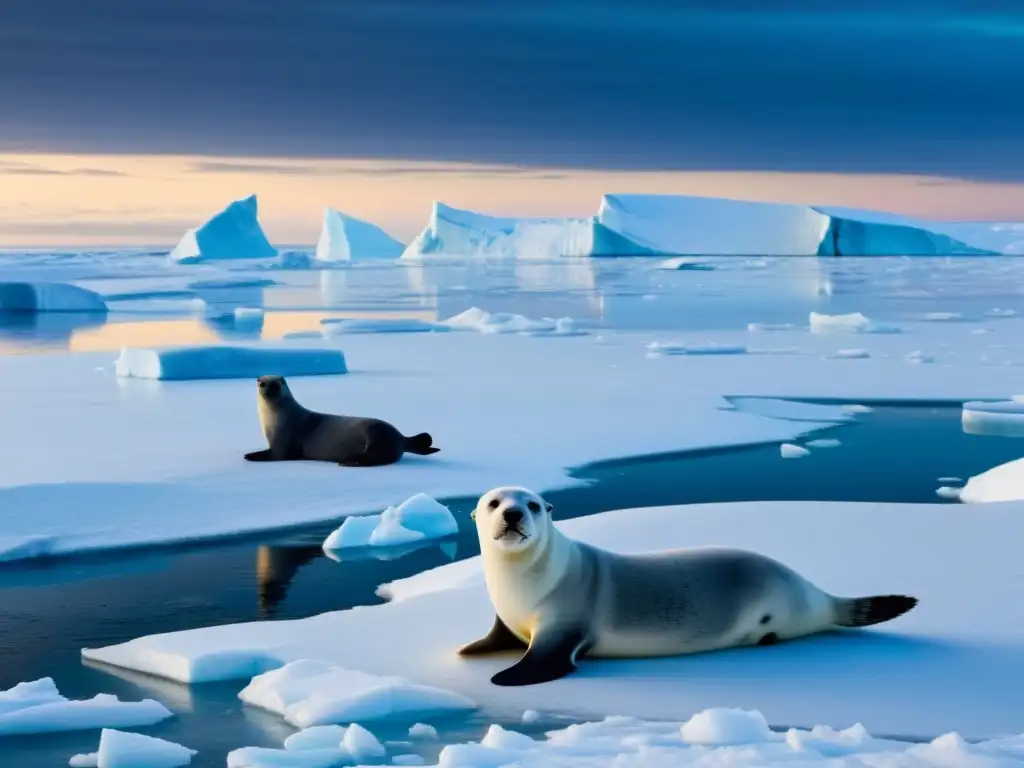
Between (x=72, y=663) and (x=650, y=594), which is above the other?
(x=650, y=594)

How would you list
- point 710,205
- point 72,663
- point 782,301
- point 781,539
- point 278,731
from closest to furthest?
point 278,731
point 72,663
point 781,539
point 782,301
point 710,205

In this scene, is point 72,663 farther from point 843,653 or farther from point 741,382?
point 741,382

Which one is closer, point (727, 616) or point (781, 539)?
point (727, 616)

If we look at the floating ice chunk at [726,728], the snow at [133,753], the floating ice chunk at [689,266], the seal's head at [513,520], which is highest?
the floating ice chunk at [689,266]

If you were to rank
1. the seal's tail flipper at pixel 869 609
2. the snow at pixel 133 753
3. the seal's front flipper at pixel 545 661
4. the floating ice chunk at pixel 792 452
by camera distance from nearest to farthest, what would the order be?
the snow at pixel 133 753 → the seal's front flipper at pixel 545 661 → the seal's tail flipper at pixel 869 609 → the floating ice chunk at pixel 792 452

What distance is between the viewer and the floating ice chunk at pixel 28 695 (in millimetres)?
3709

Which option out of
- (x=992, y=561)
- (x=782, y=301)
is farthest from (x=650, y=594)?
(x=782, y=301)

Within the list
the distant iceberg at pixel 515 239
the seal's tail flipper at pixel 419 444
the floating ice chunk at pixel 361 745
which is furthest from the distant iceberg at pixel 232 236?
the floating ice chunk at pixel 361 745

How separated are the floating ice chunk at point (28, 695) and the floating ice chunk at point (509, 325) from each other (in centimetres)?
1631

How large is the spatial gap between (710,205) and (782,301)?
29003 mm

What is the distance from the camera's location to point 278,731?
3.50 meters

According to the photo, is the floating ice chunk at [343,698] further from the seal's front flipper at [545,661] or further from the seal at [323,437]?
the seal at [323,437]

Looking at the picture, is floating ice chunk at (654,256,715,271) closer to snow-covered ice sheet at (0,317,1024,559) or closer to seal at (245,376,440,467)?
snow-covered ice sheet at (0,317,1024,559)

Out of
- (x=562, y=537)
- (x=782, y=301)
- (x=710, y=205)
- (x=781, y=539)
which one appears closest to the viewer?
(x=562, y=537)
